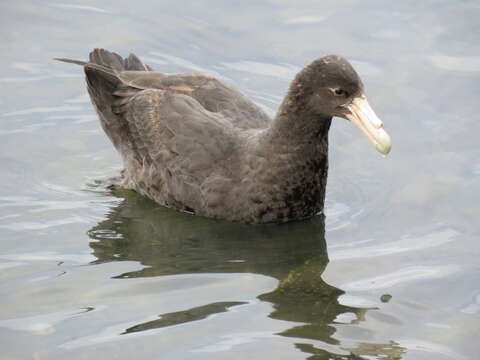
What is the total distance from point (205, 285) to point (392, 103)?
3.29 m

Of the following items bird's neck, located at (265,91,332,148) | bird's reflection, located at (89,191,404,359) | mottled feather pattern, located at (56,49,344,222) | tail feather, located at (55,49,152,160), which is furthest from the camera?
tail feather, located at (55,49,152,160)

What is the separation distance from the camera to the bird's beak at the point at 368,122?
680 cm

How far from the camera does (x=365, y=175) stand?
26.9 ft

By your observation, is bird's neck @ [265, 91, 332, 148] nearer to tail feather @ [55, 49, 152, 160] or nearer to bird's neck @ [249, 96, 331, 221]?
bird's neck @ [249, 96, 331, 221]

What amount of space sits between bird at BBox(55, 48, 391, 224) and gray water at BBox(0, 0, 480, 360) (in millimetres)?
183

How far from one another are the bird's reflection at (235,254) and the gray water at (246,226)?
0.06 ft

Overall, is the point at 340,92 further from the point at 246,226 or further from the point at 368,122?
the point at 246,226

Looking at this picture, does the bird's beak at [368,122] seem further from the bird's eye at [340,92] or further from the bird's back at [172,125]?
the bird's back at [172,125]

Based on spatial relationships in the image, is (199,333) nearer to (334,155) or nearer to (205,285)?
(205,285)

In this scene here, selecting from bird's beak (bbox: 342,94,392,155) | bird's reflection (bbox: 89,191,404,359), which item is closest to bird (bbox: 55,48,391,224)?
bird's beak (bbox: 342,94,392,155)

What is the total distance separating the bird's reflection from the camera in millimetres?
6062

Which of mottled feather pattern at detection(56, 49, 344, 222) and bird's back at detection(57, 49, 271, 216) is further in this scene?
bird's back at detection(57, 49, 271, 216)

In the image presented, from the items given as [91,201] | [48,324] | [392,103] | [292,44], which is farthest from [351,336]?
[292,44]

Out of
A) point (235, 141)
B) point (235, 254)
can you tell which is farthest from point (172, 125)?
point (235, 254)
